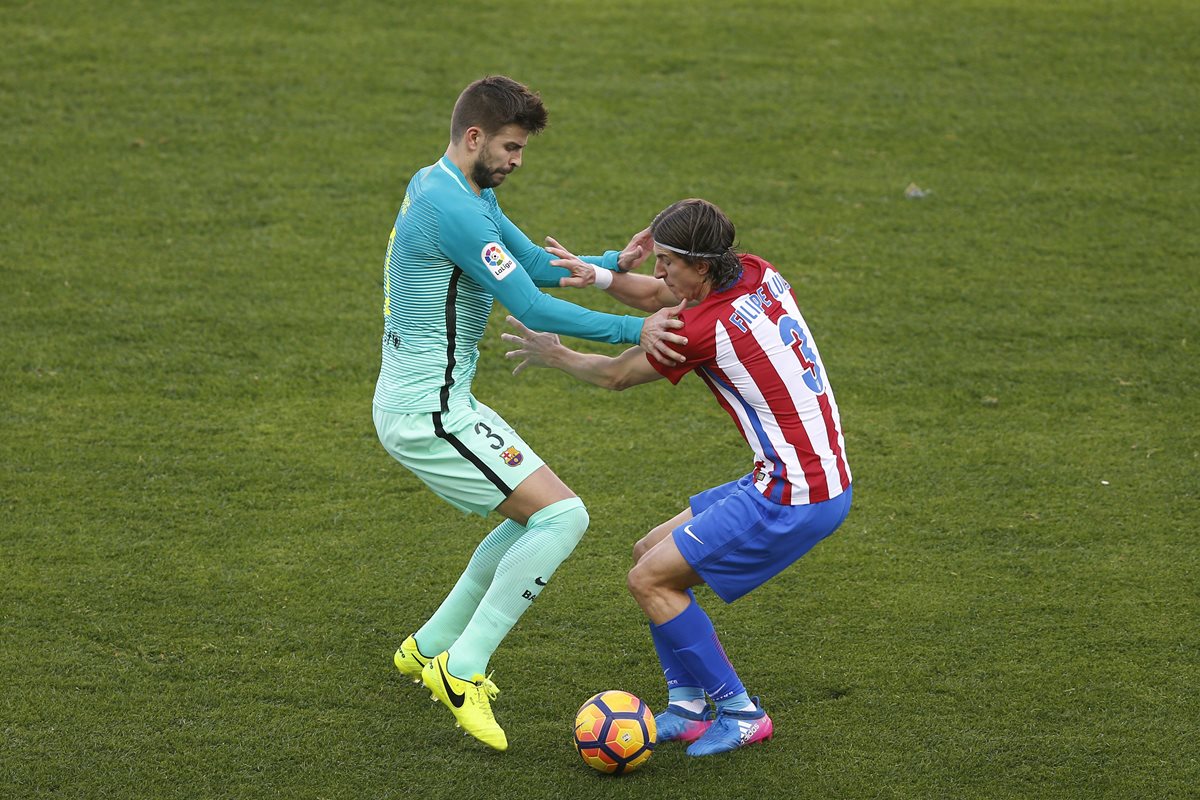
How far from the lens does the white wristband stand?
496 centimetres

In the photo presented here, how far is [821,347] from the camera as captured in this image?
8.14 meters

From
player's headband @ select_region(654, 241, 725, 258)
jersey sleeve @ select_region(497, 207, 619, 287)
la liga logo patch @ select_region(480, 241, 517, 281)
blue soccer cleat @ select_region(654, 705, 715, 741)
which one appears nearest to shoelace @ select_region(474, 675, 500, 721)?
blue soccer cleat @ select_region(654, 705, 715, 741)

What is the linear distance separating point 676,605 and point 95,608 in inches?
107

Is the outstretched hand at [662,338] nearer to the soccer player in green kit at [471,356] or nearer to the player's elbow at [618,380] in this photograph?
the soccer player in green kit at [471,356]

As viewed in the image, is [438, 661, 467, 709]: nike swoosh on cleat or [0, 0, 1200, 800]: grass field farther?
[0, 0, 1200, 800]: grass field

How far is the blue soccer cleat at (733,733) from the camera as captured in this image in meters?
4.69

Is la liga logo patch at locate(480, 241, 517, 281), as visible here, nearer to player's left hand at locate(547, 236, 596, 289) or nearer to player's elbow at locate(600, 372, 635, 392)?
player's left hand at locate(547, 236, 596, 289)

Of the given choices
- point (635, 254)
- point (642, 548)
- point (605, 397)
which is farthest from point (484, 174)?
point (605, 397)

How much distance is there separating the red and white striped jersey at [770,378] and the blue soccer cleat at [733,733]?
0.90 m

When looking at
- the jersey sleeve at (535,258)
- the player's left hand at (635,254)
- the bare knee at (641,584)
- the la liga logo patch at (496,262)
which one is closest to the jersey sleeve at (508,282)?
the la liga logo patch at (496,262)

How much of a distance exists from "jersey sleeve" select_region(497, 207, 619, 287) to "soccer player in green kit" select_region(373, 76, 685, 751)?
220 mm

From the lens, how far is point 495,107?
4492 millimetres

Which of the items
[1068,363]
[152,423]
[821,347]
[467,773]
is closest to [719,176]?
[821,347]

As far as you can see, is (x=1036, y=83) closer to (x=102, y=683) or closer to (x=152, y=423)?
(x=152, y=423)
